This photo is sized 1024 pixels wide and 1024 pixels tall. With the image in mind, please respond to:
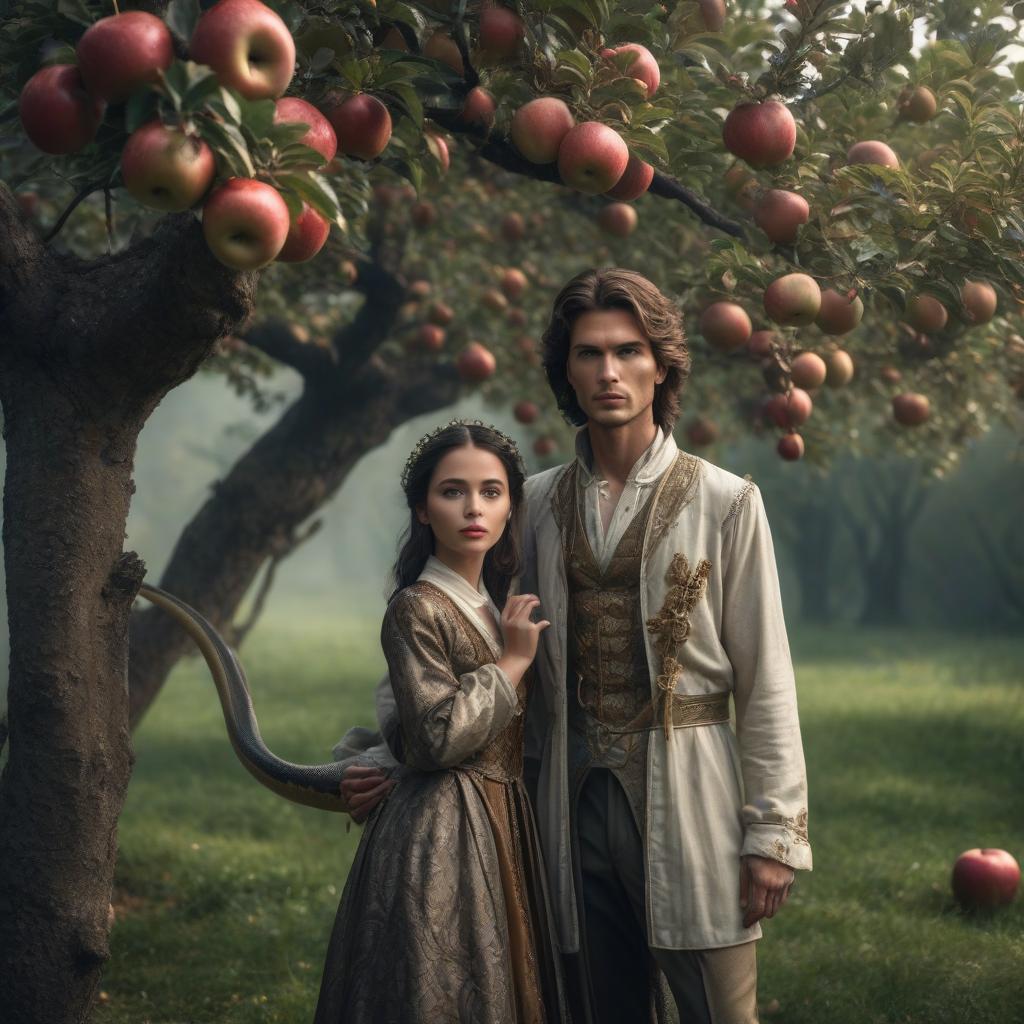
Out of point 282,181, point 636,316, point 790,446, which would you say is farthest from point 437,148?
point 790,446

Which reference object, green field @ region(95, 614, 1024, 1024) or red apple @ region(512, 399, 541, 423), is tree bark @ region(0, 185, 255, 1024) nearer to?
green field @ region(95, 614, 1024, 1024)

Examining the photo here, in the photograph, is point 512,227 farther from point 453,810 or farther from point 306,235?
point 453,810

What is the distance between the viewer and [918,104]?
3.82 meters

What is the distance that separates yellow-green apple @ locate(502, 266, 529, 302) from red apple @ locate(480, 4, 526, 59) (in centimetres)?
321

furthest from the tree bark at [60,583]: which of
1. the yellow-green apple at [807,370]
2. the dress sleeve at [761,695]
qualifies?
the yellow-green apple at [807,370]

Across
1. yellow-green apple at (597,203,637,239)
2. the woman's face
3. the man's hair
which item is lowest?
the woman's face

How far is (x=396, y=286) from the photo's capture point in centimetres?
637

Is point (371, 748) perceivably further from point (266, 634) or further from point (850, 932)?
point (266, 634)

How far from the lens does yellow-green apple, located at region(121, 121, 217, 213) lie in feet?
6.69

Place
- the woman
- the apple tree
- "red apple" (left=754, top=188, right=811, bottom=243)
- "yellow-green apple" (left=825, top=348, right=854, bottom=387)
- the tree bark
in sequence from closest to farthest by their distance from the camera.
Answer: the apple tree, the woman, the tree bark, "red apple" (left=754, top=188, right=811, bottom=243), "yellow-green apple" (left=825, top=348, right=854, bottom=387)

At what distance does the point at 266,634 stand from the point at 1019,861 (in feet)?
69.2

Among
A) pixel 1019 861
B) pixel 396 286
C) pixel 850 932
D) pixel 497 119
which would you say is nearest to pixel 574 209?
pixel 396 286

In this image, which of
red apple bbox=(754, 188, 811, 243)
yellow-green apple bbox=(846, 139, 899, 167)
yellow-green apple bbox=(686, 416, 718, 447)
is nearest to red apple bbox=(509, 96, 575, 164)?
red apple bbox=(754, 188, 811, 243)

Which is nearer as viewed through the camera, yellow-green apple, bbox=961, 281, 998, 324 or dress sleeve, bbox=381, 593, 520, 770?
dress sleeve, bbox=381, 593, 520, 770
